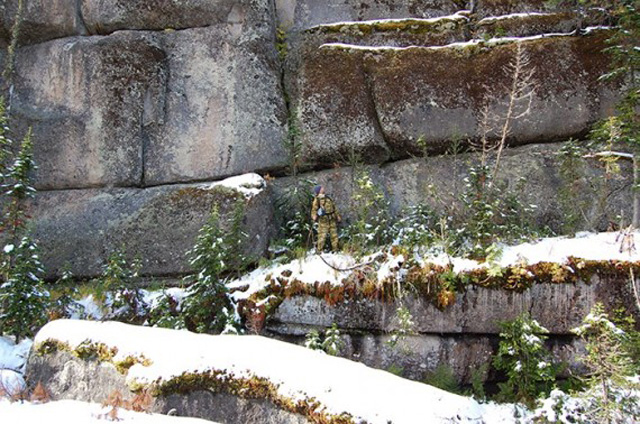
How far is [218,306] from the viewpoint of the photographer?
934 cm

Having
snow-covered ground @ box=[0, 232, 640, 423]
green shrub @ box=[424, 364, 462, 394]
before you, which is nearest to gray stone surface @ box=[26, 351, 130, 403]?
A: snow-covered ground @ box=[0, 232, 640, 423]

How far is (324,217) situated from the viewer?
11.1m

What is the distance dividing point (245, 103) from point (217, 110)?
77 cm

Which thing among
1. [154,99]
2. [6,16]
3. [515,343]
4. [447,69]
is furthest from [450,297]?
[6,16]

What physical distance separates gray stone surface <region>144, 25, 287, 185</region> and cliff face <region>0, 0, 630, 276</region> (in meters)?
0.04

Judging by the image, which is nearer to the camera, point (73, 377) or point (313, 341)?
point (73, 377)

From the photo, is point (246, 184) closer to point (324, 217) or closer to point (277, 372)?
point (324, 217)

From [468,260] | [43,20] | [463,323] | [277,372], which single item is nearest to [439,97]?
[468,260]

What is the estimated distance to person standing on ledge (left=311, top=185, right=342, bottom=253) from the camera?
11.0m

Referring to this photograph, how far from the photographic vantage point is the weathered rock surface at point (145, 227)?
11.8m

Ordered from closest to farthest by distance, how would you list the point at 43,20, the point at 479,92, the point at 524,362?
the point at 524,362 → the point at 479,92 → the point at 43,20

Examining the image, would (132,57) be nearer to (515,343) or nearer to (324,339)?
(324,339)

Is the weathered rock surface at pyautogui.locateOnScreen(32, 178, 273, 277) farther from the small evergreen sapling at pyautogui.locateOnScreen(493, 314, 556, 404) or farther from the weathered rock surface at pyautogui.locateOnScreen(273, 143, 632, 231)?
the small evergreen sapling at pyautogui.locateOnScreen(493, 314, 556, 404)

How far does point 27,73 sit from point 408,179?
35.1 feet
